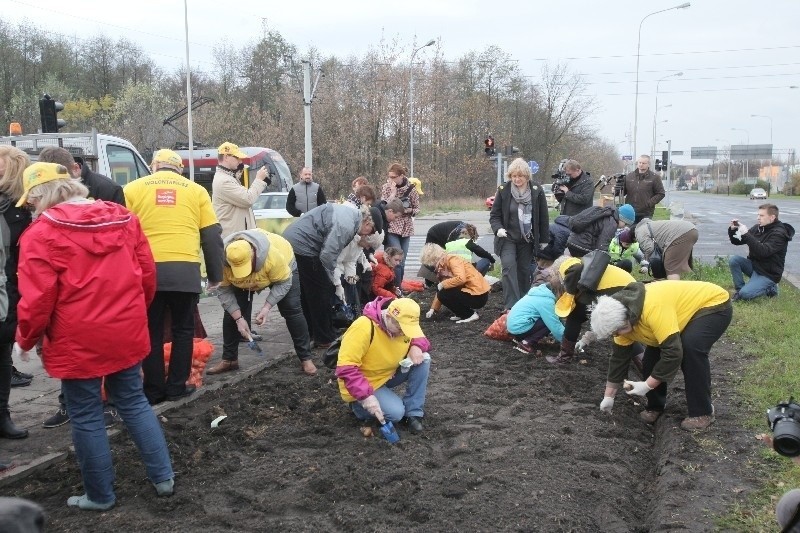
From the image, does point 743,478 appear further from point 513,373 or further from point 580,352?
point 580,352

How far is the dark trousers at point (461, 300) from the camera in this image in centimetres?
862

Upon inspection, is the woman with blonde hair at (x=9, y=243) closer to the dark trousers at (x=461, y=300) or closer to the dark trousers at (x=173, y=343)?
the dark trousers at (x=173, y=343)

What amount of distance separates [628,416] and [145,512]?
11.4 ft

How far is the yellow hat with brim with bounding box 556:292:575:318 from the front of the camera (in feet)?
21.0

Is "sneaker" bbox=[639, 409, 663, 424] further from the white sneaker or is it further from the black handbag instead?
the black handbag

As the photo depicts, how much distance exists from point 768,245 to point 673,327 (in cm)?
545

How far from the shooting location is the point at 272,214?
49.9 feet

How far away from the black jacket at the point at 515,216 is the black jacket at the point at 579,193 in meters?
1.86

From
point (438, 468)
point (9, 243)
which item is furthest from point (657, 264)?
point (9, 243)

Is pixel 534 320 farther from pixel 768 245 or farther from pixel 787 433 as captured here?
pixel 787 433

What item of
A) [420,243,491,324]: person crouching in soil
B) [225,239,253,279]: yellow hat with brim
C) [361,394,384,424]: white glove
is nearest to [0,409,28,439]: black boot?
[225,239,253,279]: yellow hat with brim

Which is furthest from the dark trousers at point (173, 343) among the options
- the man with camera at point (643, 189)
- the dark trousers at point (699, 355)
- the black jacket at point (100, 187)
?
the man with camera at point (643, 189)

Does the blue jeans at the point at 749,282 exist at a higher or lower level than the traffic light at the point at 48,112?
lower

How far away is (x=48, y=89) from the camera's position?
139 feet
